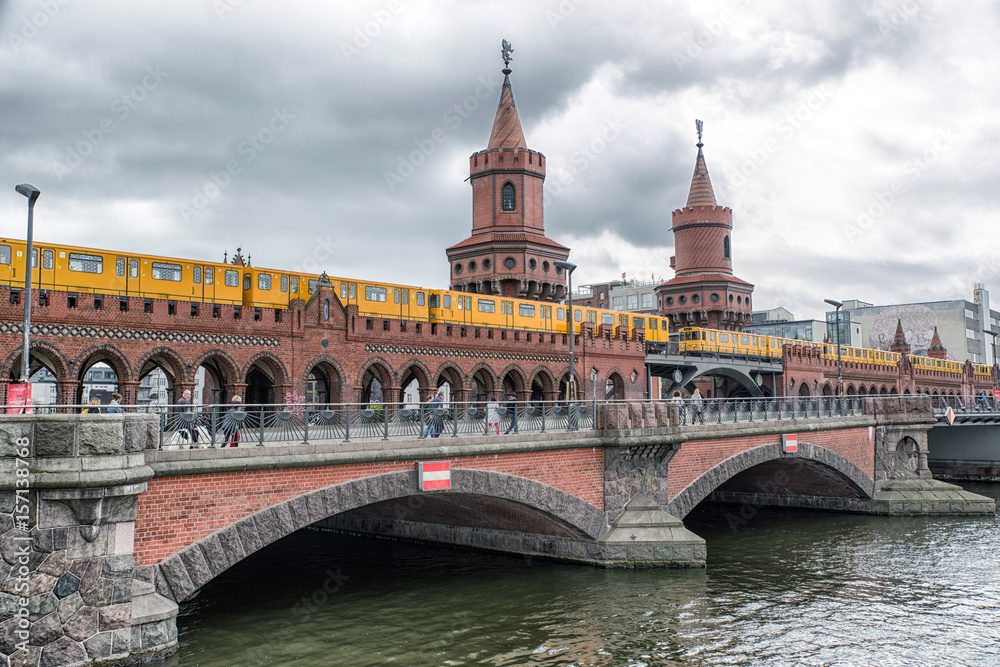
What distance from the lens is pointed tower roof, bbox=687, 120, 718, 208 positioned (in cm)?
6662

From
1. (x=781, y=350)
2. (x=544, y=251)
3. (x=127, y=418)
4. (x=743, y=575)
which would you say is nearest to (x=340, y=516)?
(x=743, y=575)

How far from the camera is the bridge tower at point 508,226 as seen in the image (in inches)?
2045

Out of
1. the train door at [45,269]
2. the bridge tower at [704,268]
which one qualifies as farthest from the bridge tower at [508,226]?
the train door at [45,269]

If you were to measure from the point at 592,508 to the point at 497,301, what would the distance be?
889 inches

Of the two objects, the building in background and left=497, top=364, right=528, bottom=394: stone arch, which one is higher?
the building in background

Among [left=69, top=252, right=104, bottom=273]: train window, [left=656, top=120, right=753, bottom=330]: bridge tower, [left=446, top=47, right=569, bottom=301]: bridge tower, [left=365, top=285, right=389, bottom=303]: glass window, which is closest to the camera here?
[left=69, top=252, right=104, bottom=273]: train window

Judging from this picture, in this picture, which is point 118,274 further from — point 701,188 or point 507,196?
point 701,188

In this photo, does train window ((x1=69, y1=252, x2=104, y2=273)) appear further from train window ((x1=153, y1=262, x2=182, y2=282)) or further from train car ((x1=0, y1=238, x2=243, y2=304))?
train window ((x1=153, y1=262, x2=182, y2=282))

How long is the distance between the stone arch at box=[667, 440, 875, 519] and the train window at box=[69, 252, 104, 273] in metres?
20.7

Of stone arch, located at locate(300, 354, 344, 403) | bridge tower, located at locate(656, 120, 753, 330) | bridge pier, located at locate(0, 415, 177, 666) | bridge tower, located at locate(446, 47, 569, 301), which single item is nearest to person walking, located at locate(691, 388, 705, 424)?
stone arch, located at locate(300, 354, 344, 403)

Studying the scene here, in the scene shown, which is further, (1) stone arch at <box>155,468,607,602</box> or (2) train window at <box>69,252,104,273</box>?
(2) train window at <box>69,252,104,273</box>

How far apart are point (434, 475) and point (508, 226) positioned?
35415mm

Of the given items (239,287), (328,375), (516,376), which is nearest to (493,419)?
(239,287)

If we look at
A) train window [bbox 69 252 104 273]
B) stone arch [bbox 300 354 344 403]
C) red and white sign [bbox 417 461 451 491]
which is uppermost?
train window [bbox 69 252 104 273]
